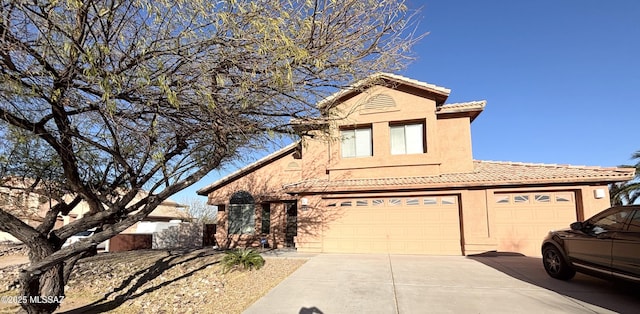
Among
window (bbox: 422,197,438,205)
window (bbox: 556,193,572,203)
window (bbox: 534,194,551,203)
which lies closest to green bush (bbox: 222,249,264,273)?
window (bbox: 422,197,438,205)

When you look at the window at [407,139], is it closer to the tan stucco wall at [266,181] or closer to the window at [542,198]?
the window at [542,198]

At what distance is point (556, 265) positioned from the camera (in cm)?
792

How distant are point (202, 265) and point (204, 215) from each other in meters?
24.1

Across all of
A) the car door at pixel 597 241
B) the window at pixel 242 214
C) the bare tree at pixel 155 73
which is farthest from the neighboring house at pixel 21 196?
the car door at pixel 597 241

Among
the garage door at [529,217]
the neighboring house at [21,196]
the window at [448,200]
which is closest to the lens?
the neighboring house at [21,196]

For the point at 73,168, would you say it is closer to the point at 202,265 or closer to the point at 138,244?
the point at 202,265

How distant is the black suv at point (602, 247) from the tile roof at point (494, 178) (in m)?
4.00

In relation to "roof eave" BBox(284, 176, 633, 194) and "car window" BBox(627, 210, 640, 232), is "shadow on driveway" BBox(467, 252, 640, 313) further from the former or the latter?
"roof eave" BBox(284, 176, 633, 194)

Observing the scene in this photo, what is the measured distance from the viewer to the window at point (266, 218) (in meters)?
16.3

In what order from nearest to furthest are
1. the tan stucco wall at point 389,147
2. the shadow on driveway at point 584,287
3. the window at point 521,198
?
A: the shadow on driveway at point 584,287 < the window at point 521,198 < the tan stucco wall at point 389,147

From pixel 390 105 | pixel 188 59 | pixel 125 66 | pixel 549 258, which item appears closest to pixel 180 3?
pixel 188 59

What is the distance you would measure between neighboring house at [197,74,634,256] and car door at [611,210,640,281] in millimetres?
5763

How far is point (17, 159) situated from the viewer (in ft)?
24.4

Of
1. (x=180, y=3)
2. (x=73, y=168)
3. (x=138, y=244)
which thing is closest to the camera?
(x=180, y=3)
